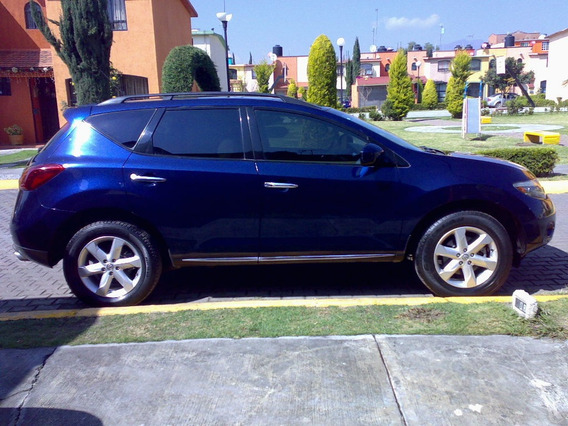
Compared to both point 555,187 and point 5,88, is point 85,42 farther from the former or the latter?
point 555,187

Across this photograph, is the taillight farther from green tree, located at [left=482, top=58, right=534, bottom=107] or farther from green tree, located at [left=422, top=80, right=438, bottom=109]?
green tree, located at [left=482, top=58, right=534, bottom=107]

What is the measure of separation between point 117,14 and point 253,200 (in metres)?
16.8

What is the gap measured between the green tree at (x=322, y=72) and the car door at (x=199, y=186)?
1442cm

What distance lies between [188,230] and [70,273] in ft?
3.51

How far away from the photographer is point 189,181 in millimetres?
4664

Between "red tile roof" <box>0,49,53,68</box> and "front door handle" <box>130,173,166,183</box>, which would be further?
"red tile roof" <box>0,49,53,68</box>

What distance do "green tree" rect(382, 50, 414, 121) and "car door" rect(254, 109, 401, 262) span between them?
28865mm

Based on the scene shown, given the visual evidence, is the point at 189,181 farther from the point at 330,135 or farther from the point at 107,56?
the point at 107,56

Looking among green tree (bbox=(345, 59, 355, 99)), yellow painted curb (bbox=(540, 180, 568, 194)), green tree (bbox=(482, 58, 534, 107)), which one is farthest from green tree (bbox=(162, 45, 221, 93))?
green tree (bbox=(345, 59, 355, 99))

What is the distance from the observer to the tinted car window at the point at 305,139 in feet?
15.7

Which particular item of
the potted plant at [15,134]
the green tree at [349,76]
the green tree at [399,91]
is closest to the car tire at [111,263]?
the potted plant at [15,134]

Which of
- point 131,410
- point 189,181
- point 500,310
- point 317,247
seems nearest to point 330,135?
point 317,247

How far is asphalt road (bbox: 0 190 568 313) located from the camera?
16.9 feet

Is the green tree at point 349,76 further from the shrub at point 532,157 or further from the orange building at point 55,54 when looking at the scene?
the shrub at point 532,157
